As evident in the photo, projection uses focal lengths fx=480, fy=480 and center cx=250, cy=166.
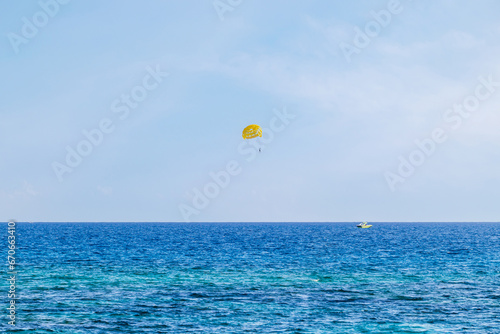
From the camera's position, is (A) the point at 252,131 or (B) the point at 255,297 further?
(A) the point at 252,131

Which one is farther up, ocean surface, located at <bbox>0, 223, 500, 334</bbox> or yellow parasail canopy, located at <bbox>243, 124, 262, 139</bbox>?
yellow parasail canopy, located at <bbox>243, 124, 262, 139</bbox>

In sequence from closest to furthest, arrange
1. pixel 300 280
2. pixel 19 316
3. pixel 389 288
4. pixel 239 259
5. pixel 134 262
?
pixel 19 316
pixel 389 288
pixel 300 280
pixel 134 262
pixel 239 259

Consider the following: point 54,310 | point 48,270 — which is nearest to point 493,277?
point 54,310

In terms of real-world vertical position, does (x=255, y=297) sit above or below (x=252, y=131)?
below

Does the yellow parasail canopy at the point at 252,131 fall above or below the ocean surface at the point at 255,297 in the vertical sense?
above

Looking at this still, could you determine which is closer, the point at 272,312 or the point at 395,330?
the point at 395,330

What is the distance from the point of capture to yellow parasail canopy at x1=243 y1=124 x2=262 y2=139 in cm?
6294

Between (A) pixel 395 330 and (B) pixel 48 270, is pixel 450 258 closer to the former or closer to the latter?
(A) pixel 395 330

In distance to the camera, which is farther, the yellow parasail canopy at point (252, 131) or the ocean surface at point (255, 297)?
the yellow parasail canopy at point (252, 131)

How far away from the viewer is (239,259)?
75.6 metres

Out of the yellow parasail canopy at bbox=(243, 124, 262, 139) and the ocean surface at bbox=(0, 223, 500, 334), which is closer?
the ocean surface at bbox=(0, 223, 500, 334)

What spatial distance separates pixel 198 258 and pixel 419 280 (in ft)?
119

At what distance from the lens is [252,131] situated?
210 ft

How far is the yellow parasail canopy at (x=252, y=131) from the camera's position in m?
62.9
